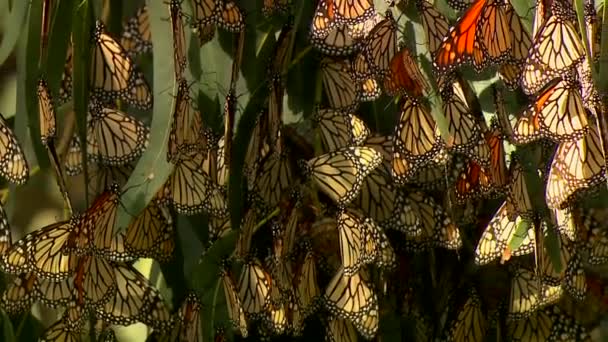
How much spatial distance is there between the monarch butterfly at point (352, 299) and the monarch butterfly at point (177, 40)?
33cm

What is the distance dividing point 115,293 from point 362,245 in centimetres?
33

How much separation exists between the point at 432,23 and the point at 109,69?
42 centimetres

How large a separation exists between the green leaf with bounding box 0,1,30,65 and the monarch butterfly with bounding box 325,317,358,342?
55cm

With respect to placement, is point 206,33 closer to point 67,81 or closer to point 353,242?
point 67,81

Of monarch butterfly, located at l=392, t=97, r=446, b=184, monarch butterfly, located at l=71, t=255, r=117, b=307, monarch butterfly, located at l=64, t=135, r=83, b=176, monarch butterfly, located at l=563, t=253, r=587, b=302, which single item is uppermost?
monarch butterfly, located at l=64, t=135, r=83, b=176

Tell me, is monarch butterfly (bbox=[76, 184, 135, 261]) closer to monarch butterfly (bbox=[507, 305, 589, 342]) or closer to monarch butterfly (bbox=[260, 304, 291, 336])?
monarch butterfly (bbox=[260, 304, 291, 336])

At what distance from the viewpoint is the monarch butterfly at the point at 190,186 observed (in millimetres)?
1683

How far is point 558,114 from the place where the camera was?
1443 millimetres

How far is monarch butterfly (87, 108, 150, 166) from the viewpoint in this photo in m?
1.74

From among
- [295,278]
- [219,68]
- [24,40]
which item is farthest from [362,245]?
[24,40]

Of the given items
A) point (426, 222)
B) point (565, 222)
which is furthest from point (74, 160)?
point (565, 222)

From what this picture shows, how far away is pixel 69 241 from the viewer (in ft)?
5.56

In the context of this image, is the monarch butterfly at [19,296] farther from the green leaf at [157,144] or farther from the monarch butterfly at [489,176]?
the monarch butterfly at [489,176]

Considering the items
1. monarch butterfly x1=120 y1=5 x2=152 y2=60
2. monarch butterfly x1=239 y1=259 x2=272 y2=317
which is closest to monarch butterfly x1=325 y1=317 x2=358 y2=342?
monarch butterfly x1=239 y1=259 x2=272 y2=317
